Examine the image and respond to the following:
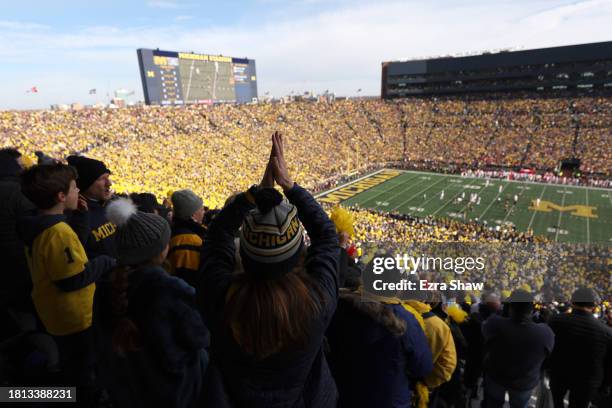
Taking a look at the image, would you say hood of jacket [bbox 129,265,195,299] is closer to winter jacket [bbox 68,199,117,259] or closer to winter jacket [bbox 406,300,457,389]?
winter jacket [bbox 68,199,117,259]

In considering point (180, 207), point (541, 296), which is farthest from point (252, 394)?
point (541, 296)

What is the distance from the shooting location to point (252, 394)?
4.94 ft

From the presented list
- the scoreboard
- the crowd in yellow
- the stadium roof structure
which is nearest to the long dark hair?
the crowd in yellow

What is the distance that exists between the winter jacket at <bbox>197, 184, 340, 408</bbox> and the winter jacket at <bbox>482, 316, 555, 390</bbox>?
2229 millimetres

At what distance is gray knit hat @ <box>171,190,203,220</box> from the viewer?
3377mm

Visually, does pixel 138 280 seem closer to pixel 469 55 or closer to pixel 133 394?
pixel 133 394

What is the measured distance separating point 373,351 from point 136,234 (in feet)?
4.94

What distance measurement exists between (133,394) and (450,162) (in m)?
45.2

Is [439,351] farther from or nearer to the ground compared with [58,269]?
nearer to the ground

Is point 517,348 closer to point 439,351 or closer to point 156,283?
point 439,351

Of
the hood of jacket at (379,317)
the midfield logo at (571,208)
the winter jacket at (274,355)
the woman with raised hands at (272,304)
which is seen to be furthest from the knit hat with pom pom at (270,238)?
the midfield logo at (571,208)

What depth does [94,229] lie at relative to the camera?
10.7ft

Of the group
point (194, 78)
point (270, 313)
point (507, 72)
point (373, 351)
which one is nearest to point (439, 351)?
point (373, 351)

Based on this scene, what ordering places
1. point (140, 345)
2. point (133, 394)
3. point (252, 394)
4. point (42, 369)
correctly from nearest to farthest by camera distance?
point (252, 394), point (140, 345), point (133, 394), point (42, 369)
